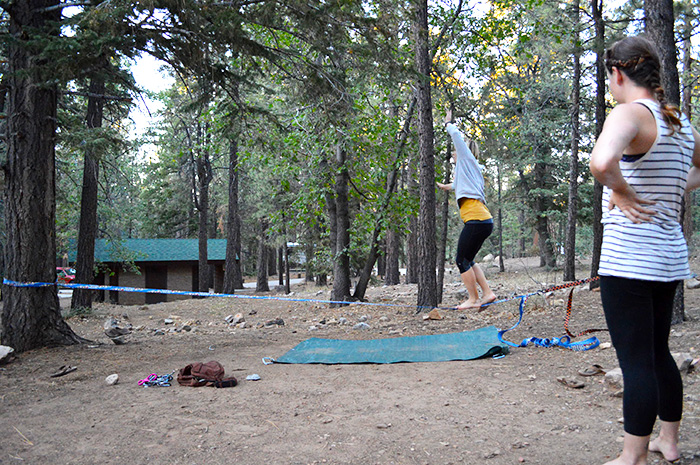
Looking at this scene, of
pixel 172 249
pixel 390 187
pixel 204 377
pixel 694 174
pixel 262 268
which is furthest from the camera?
pixel 262 268

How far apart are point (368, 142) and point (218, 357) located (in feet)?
21.8

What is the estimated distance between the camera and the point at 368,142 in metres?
11.5

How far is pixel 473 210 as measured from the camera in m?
5.62

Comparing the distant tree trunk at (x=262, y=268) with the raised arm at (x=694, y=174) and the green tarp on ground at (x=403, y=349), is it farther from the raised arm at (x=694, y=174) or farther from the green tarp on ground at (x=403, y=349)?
the raised arm at (x=694, y=174)

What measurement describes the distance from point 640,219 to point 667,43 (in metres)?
6.04

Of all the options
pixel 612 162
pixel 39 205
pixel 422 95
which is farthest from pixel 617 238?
pixel 422 95

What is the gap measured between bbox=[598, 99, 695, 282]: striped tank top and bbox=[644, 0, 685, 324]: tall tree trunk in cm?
545

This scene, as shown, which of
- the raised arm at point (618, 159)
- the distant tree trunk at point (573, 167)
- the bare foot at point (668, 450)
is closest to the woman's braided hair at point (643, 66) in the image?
the raised arm at point (618, 159)

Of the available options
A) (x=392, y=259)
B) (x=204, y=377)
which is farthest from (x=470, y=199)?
(x=392, y=259)

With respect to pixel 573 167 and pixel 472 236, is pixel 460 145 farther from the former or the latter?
pixel 573 167

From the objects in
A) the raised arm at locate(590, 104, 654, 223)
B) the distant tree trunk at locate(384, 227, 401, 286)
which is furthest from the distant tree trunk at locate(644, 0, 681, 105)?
the distant tree trunk at locate(384, 227, 401, 286)

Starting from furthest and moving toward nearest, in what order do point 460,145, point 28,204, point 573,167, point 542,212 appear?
point 542,212, point 573,167, point 28,204, point 460,145

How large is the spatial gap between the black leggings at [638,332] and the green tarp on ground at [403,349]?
3.46 metres

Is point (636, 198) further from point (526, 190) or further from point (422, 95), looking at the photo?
point (526, 190)
